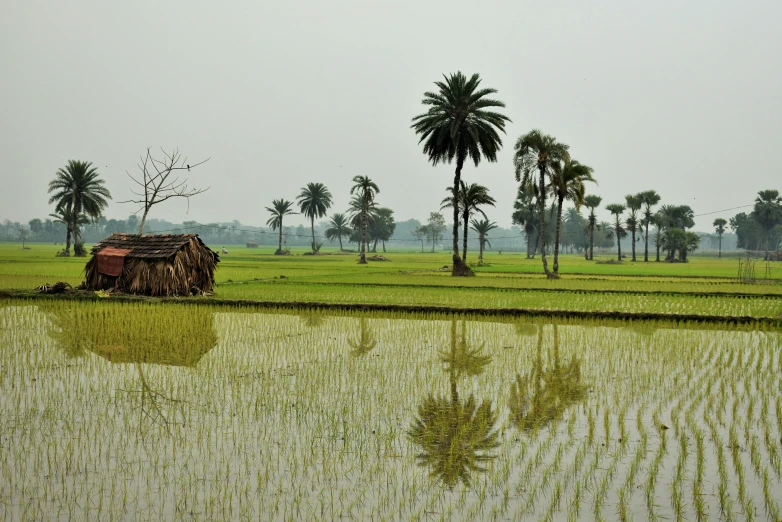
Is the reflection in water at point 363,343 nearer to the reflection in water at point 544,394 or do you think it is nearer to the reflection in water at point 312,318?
the reflection in water at point 312,318

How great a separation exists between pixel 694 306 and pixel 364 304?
9.20 metres

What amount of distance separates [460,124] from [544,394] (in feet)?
103

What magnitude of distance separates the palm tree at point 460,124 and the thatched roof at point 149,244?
722 inches

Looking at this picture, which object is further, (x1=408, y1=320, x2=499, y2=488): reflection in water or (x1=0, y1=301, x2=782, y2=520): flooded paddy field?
(x1=408, y1=320, x2=499, y2=488): reflection in water

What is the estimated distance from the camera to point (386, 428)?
7.59 m

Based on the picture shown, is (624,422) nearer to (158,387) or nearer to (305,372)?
(305,372)

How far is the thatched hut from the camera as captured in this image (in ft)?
71.9

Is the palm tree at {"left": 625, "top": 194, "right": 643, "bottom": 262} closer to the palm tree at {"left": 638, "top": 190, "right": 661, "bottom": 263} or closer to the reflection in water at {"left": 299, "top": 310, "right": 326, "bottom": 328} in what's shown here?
the palm tree at {"left": 638, "top": 190, "right": 661, "bottom": 263}

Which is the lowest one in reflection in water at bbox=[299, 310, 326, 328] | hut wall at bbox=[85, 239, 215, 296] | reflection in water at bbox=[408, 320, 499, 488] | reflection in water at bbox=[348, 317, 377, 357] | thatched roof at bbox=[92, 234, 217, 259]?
reflection in water at bbox=[408, 320, 499, 488]

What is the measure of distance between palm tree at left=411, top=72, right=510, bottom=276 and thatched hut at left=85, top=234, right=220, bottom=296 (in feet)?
58.4

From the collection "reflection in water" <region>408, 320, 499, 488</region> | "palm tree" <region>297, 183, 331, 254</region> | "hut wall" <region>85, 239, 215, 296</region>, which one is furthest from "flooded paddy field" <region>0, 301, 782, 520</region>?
"palm tree" <region>297, 183, 331, 254</region>

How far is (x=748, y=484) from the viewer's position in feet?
19.6

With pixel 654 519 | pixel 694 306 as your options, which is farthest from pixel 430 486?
pixel 694 306

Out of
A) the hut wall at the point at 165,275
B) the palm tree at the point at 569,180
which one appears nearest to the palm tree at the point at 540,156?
the palm tree at the point at 569,180
